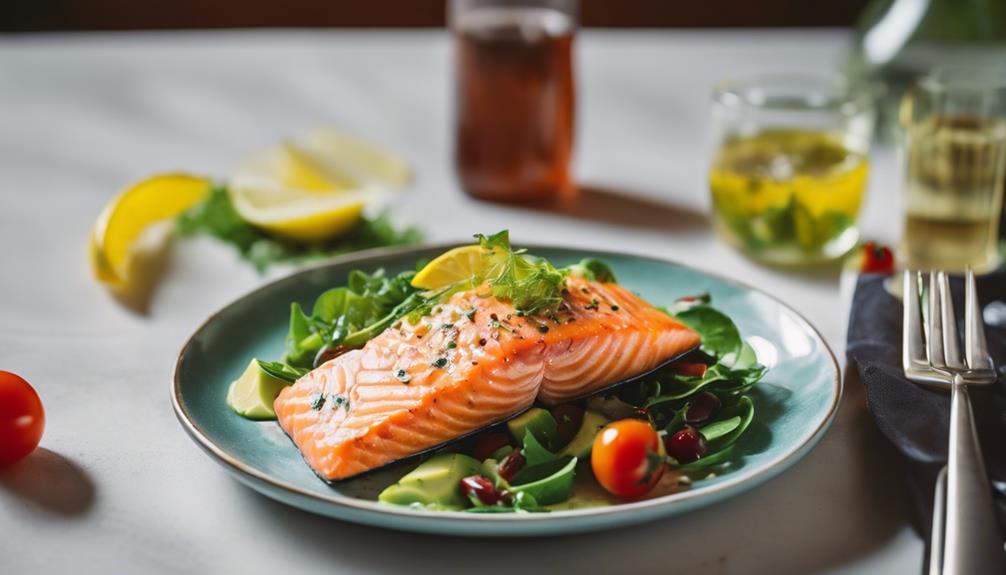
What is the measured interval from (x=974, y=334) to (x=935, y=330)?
0.07 m

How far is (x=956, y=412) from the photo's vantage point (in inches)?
63.2

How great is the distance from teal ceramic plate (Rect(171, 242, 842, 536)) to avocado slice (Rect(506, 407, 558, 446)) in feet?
0.66

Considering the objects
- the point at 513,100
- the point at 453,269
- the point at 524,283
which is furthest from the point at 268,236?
the point at 524,283

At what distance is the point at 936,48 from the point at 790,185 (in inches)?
32.5

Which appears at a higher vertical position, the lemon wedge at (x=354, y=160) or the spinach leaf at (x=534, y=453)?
the spinach leaf at (x=534, y=453)

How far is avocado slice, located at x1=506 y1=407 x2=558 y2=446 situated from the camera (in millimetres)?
1683

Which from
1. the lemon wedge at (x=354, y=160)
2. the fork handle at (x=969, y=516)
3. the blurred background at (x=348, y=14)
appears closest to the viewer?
the fork handle at (x=969, y=516)

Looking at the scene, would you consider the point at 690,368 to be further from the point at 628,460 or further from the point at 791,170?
the point at 791,170

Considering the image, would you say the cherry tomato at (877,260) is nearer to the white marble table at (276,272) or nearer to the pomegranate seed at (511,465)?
the white marble table at (276,272)

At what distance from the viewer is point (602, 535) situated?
1.54 m

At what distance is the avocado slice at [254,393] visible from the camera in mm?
1786

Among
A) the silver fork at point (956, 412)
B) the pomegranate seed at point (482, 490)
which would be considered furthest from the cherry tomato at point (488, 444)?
the silver fork at point (956, 412)

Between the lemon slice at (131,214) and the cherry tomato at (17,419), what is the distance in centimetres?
85

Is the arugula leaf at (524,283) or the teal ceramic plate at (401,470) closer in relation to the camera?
the teal ceramic plate at (401,470)
